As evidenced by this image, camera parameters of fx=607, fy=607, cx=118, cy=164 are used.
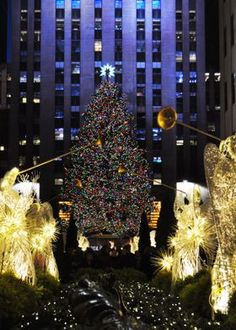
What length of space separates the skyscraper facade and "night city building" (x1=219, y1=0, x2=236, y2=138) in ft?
156

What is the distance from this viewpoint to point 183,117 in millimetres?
80375

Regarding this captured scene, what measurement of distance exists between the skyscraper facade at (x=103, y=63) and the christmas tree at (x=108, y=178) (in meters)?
26.5

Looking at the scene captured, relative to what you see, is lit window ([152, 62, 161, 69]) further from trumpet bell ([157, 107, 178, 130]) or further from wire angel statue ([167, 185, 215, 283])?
trumpet bell ([157, 107, 178, 130])

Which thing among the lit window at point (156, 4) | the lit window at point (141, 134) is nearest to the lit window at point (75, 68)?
the lit window at point (141, 134)

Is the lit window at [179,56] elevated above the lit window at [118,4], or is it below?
below

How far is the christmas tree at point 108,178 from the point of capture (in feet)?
161

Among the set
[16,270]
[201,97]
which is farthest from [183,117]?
[16,270]

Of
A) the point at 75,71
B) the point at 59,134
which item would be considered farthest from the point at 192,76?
the point at 59,134

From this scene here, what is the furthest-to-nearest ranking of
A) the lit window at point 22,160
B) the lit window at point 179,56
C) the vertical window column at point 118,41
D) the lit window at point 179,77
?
the lit window at point 22,160
the lit window at point 179,56
the lit window at point 179,77
the vertical window column at point 118,41

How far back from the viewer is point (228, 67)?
2981 cm

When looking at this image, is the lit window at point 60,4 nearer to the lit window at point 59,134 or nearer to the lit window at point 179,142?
the lit window at point 59,134

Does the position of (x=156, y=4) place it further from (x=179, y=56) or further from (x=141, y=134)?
(x=141, y=134)

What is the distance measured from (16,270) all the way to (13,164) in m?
65.3

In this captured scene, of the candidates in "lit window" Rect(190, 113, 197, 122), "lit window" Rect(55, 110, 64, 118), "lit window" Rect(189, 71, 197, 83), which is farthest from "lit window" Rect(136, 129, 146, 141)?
"lit window" Rect(55, 110, 64, 118)
